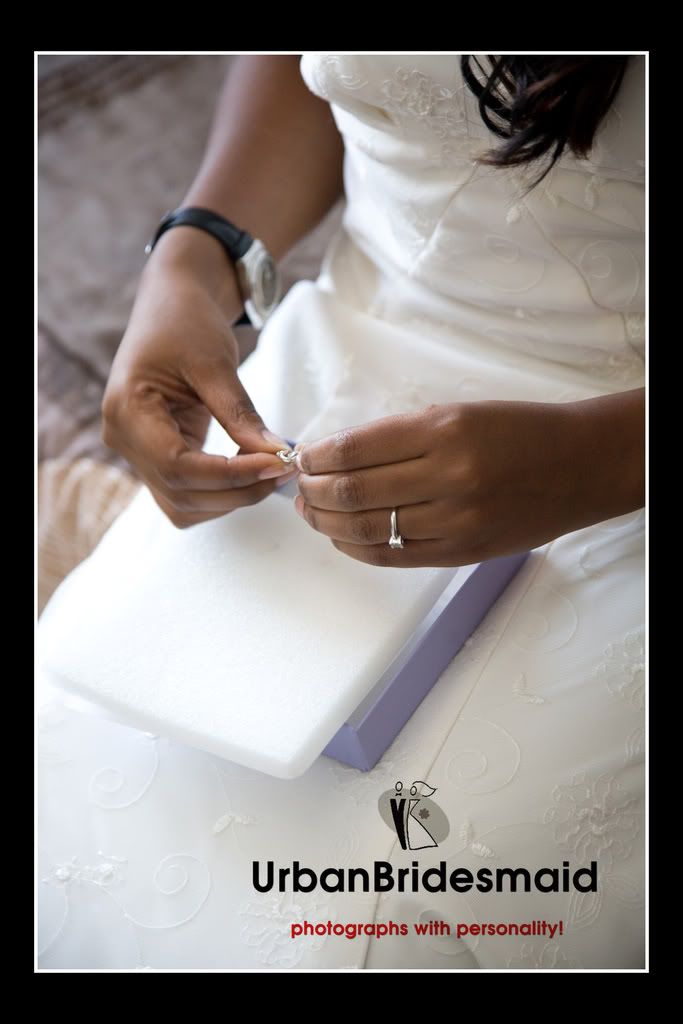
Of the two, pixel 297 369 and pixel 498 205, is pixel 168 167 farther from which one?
pixel 498 205

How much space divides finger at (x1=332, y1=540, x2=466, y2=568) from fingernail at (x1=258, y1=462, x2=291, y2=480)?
7 centimetres

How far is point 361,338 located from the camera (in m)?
0.96

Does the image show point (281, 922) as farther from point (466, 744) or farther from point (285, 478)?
point (285, 478)

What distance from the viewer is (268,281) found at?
1.01m

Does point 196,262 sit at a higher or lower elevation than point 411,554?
higher

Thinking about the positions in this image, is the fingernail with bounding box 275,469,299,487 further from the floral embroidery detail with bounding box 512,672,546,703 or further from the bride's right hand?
the floral embroidery detail with bounding box 512,672,546,703

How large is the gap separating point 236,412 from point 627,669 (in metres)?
0.41

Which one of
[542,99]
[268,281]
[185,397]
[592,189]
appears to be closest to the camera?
[542,99]

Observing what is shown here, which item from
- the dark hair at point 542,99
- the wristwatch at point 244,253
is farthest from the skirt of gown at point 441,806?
the wristwatch at point 244,253

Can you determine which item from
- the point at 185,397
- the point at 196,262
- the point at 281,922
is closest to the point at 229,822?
the point at 281,922

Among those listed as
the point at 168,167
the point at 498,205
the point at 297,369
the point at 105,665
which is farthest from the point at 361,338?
the point at 168,167
